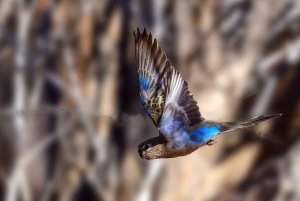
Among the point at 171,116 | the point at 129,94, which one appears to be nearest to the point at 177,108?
the point at 171,116

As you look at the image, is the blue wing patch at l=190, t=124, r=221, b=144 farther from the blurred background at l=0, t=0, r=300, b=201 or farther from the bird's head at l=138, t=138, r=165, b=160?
the blurred background at l=0, t=0, r=300, b=201

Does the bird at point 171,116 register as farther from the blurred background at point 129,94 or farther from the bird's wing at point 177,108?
the blurred background at point 129,94

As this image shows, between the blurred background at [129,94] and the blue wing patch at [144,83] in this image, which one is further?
the blurred background at [129,94]

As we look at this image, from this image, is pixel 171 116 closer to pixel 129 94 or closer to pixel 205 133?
pixel 205 133

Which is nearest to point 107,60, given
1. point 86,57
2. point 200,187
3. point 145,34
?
point 86,57

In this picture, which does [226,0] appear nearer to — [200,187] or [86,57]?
[86,57]

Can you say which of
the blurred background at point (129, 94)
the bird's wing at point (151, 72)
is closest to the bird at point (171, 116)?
the bird's wing at point (151, 72)

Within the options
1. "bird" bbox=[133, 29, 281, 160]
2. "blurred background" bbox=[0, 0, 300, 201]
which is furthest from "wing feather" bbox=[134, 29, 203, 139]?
"blurred background" bbox=[0, 0, 300, 201]
